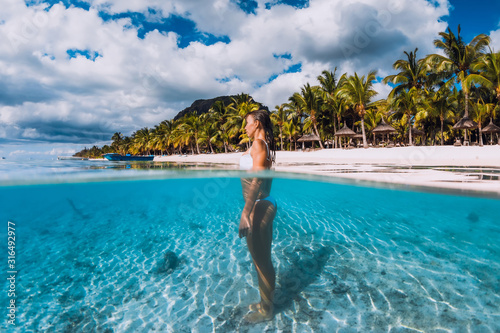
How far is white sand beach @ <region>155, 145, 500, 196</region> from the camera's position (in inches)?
253

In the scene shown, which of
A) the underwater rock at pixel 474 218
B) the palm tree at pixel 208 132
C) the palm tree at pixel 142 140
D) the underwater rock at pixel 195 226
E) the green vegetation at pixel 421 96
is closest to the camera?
the underwater rock at pixel 195 226

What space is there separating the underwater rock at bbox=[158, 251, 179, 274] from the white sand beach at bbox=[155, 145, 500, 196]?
18.9 feet

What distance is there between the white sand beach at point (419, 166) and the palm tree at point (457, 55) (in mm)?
12164

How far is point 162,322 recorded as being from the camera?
11.8 ft

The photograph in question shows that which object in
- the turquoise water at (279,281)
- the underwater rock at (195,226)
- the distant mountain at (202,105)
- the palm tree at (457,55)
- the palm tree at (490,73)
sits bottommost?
the underwater rock at (195,226)

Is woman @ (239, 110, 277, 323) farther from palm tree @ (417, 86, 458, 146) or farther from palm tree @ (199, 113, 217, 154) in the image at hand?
palm tree @ (199, 113, 217, 154)

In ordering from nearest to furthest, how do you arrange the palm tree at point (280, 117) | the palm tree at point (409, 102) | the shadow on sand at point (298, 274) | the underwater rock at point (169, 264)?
the shadow on sand at point (298, 274), the underwater rock at point (169, 264), the palm tree at point (409, 102), the palm tree at point (280, 117)

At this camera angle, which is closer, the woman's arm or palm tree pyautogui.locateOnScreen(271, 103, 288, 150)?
the woman's arm

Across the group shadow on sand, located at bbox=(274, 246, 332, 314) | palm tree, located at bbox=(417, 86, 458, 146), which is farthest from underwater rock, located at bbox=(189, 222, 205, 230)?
palm tree, located at bbox=(417, 86, 458, 146)

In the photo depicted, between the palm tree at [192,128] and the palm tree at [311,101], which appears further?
the palm tree at [192,128]

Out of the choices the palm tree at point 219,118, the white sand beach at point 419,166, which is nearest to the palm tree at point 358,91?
the white sand beach at point 419,166

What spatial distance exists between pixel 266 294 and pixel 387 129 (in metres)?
31.8

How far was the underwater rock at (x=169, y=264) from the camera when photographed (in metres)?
5.31

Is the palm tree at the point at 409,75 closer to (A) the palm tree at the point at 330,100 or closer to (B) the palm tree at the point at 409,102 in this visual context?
(B) the palm tree at the point at 409,102
